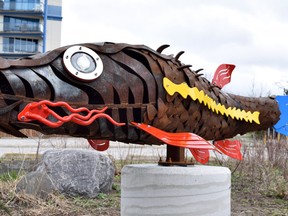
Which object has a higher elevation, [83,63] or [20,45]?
[20,45]

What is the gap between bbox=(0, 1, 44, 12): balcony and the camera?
28562 mm

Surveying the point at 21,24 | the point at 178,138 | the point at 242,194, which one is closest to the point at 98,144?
the point at 178,138

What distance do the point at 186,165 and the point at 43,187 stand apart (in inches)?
97.6

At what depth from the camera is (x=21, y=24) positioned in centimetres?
2945

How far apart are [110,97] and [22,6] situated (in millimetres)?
29199

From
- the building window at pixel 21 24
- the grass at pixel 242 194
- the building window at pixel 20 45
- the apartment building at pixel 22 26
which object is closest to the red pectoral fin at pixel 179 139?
the grass at pixel 242 194

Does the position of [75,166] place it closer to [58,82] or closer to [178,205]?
[178,205]

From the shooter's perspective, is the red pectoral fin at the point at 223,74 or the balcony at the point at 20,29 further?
the balcony at the point at 20,29

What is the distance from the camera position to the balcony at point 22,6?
2856 centimetres

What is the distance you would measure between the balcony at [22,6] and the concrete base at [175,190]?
27926 millimetres

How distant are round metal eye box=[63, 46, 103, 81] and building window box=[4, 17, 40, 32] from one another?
28.3 m

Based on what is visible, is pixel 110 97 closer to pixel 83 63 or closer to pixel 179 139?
pixel 83 63

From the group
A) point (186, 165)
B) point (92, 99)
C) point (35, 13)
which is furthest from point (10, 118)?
point (35, 13)

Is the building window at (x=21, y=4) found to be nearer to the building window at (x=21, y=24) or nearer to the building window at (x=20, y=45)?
the building window at (x=21, y=24)
